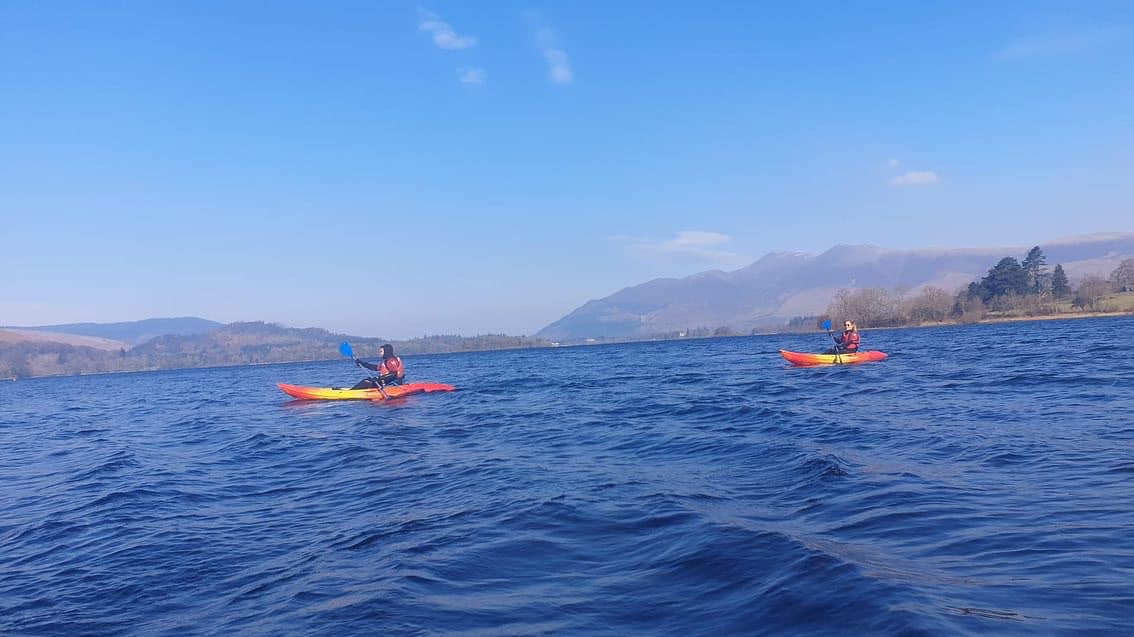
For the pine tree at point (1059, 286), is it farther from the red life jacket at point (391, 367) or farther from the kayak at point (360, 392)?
the red life jacket at point (391, 367)

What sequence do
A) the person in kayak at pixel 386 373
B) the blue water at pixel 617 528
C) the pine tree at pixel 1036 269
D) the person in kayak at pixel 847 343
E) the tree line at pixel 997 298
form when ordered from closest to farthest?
1. the blue water at pixel 617 528
2. the person in kayak at pixel 386 373
3. the person in kayak at pixel 847 343
4. the tree line at pixel 997 298
5. the pine tree at pixel 1036 269

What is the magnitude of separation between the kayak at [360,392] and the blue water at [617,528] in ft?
33.1

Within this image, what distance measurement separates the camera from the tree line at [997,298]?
296ft

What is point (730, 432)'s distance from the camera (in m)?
15.1

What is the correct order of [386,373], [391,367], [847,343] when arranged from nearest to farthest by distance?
[391,367] < [386,373] < [847,343]

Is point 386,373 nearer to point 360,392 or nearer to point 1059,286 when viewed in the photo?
point 360,392

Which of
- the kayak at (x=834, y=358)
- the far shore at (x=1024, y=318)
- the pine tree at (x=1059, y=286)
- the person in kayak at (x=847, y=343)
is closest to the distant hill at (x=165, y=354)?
the far shore at (x=1024, y=318)

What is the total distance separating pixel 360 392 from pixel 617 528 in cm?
2230

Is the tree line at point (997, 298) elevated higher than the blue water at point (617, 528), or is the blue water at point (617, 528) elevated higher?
the tree line at point (997, 298)

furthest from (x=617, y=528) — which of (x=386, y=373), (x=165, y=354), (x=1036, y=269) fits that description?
(x=165, y=354)

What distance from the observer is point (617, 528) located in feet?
26.6

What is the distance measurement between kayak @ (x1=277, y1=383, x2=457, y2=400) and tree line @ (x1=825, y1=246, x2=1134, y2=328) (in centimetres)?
8370

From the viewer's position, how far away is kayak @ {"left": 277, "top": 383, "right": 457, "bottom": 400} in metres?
28.5

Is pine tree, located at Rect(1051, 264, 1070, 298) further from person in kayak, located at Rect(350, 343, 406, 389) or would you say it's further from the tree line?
person in kayak, located at Rect(350, 343, 406, 389)
